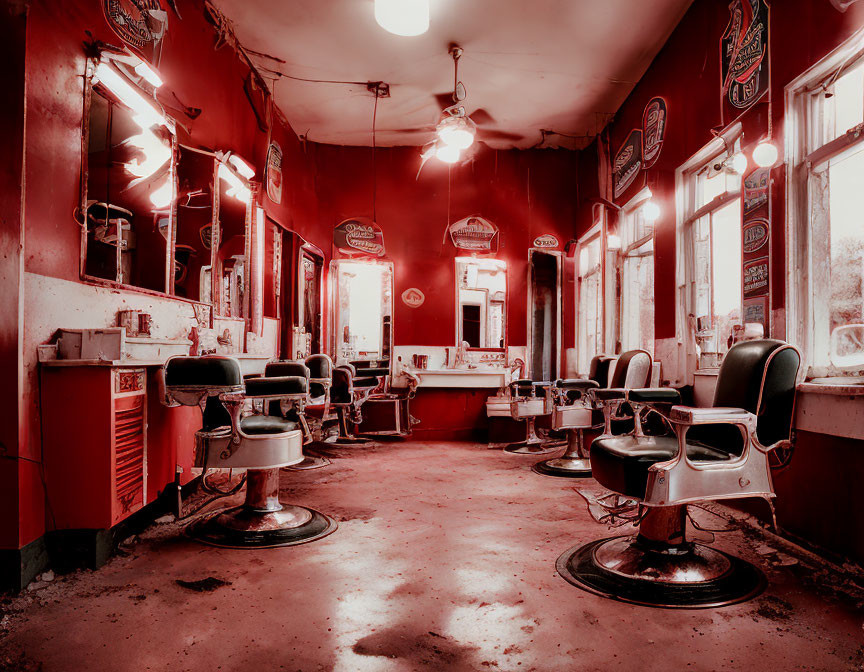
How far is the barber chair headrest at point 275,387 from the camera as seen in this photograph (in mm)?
2627

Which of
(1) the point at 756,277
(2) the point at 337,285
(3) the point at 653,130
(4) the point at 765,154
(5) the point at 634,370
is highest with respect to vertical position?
(3) the point at 653,130

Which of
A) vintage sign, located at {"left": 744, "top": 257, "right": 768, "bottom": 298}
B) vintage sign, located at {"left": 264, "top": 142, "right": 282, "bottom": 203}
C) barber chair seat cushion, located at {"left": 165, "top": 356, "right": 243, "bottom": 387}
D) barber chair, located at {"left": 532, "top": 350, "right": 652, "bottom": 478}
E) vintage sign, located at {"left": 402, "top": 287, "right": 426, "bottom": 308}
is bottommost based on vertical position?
barber chair, located at {"left": 532, "top": 350, "right": 652, "bottom": 478}

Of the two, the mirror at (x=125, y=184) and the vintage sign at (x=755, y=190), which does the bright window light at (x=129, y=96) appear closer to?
the mirror at (x=125, y=184)

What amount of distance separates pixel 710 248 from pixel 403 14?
101 inches

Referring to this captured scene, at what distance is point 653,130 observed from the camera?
436cm

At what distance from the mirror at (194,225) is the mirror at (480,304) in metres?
3.12

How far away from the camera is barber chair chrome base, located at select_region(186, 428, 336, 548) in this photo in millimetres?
2580

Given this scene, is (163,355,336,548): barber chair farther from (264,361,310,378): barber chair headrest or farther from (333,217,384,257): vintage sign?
(333,217,384,257): vintage sign

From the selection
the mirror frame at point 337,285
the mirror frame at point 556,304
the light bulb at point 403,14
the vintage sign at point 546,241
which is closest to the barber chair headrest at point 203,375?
the light bulb at point 403,14

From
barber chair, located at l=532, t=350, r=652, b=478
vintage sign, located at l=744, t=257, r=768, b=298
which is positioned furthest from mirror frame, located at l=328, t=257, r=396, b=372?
vintage sign, located at l=744, t=257, r=768, b=298

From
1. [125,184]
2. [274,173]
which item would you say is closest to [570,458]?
[125,184]

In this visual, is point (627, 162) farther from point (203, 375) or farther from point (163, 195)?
point (203, 375)

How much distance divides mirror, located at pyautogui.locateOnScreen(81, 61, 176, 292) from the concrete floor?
1.44 meters

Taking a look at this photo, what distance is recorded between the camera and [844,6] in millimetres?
2322
